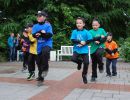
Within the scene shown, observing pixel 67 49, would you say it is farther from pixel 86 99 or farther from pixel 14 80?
pixel 86 99

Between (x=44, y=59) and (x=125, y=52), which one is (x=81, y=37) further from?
(x=125, y=52)

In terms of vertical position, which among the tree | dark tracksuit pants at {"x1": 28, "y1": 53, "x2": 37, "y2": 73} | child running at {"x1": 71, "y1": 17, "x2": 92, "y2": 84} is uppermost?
the tree

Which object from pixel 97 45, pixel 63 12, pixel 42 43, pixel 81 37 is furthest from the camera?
pixel 63 12

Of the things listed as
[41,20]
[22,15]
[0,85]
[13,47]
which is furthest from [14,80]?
[22,15]

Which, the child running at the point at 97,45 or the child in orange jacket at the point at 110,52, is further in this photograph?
the child in orange jacket at the point at 110,52

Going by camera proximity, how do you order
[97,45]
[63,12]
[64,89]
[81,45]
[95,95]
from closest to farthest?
[95,95] < [64,89] < [81,45] < [97,45] < [63,12]

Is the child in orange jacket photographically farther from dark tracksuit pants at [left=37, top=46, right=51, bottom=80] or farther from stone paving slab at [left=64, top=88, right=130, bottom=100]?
stone paving slab at [left=64, top=88, right=130, bottom=100]

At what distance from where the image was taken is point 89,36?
33.0 ft

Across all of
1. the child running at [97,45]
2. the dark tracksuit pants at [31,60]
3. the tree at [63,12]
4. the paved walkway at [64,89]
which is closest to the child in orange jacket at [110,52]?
the paved walkway at [64,89]

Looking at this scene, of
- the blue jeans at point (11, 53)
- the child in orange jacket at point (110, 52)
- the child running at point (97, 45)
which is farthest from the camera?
the blue jeans at point (11, 53)

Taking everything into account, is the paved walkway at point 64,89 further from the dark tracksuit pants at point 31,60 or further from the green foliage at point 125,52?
the green foliage at point 125,52

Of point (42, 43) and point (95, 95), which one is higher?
point (42, 43)

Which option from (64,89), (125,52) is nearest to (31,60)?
(64,89)

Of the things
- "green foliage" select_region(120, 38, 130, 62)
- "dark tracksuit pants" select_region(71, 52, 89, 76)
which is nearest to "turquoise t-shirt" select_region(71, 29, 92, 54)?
"dark tracksuit pants" select_region(71, 52, 89, 76)
